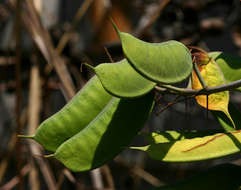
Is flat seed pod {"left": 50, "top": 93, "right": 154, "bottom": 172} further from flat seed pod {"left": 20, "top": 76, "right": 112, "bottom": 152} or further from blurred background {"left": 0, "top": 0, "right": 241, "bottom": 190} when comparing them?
blurred background {"left": 0, "top": 0, "right": 241, "bottom": 190}

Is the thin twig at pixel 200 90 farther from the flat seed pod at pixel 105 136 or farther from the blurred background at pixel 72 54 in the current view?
the blurred background at pixel 72 54

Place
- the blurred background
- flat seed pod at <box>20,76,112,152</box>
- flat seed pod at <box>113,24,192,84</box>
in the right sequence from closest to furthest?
flat seed pod at <box>113,24,192,84</box>, flat seed pod at <box>20,76,112,152</box>, the blurred background

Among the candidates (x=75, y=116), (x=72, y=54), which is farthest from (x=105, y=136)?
(x=72, y=54)

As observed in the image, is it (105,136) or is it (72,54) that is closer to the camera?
(105,136)

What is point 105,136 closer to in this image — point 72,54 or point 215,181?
point 215,181

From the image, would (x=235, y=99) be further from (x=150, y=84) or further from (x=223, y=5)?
(x=150, y=84)

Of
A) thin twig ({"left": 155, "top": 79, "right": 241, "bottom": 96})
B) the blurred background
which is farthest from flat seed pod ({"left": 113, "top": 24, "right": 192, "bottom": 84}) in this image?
the blurred background

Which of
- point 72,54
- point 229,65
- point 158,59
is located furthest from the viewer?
point 72,54
